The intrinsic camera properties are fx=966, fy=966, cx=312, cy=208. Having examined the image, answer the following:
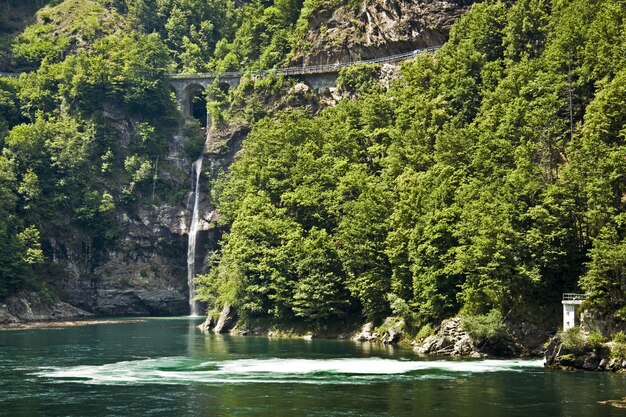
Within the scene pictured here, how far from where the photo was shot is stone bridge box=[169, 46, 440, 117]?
165m

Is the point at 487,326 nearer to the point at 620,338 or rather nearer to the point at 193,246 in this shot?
the point at 620,338

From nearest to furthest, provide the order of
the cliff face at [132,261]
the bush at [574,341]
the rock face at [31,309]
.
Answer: the bush at [574,341]
the rock face at [31,309]
the cliff face at [132,261]

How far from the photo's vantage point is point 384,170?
430 ft

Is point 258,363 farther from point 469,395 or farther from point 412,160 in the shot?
point 412,160

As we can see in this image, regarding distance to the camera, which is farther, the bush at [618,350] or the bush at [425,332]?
the bush at [425,332]

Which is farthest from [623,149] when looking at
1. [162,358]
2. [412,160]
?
[162,358]

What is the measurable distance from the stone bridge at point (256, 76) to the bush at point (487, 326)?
7451cm

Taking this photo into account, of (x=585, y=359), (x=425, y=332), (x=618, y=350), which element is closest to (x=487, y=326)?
(x=425, y=332)

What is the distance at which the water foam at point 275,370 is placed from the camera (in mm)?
77375

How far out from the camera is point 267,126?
159125 millimetres

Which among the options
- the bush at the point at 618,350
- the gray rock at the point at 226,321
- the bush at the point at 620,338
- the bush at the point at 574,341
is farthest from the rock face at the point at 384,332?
the bush at the point at 618,350

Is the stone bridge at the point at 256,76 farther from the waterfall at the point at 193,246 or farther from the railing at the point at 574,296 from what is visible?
the railing at the point at 574,296

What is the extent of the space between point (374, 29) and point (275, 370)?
9658 centimetres

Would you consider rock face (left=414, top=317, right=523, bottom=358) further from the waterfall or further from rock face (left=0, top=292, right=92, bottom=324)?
the waterfall
